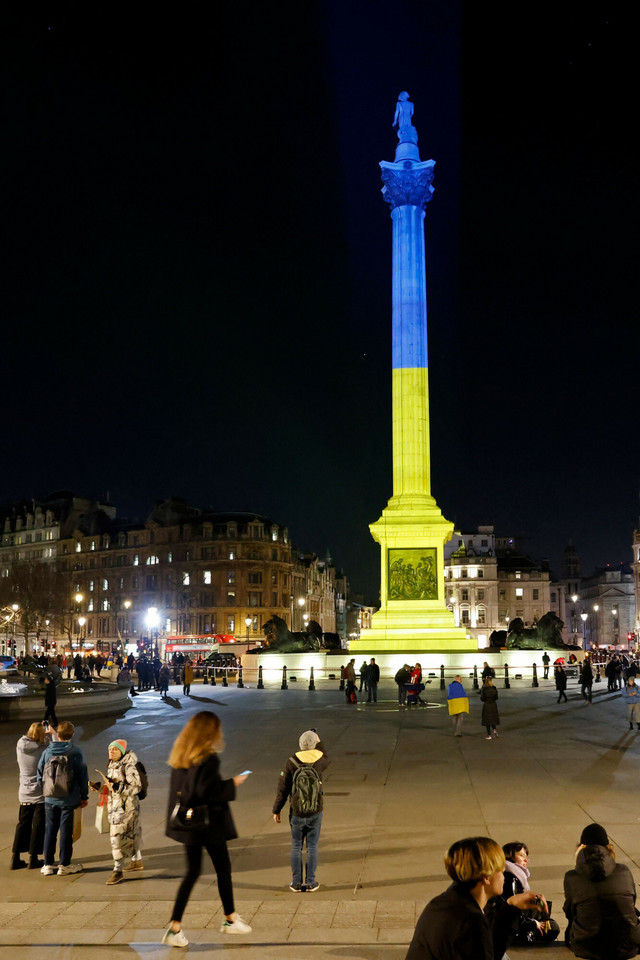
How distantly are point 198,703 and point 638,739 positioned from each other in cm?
1695

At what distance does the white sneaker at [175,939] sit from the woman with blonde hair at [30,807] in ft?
12.0

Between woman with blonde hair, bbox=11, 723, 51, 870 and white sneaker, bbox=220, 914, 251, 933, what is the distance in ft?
12.1

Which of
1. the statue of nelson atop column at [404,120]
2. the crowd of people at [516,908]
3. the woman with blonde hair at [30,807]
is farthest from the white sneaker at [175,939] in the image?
the statue of nelson atop column at [404,120]

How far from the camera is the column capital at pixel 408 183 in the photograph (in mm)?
52312

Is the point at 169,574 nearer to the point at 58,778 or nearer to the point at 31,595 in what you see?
the point at 31,595

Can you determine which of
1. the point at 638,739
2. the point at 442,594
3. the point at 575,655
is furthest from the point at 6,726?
the point at 575,655

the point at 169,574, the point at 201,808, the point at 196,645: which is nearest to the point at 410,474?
the point at 196,645

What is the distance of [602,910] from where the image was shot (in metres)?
6.21

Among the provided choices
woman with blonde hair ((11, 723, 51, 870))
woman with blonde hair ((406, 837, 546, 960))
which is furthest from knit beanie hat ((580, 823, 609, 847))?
woman with blonde hair ((11, 723, 51, 870))

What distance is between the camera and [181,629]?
96875 millimetres

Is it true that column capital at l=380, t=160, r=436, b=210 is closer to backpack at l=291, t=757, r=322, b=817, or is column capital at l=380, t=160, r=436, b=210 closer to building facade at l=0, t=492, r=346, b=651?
backpack at l=291, t=757, r=322, b=817

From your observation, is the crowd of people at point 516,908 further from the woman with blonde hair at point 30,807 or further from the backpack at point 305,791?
the woman with blonde hair at point 30,807

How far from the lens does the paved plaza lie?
7477 mm

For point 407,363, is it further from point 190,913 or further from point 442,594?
point 190,913
